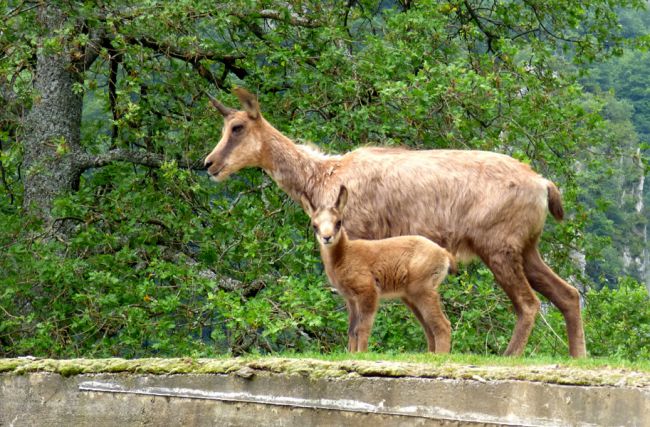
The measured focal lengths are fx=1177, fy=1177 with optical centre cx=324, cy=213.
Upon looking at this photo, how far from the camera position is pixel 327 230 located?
8.69 meters

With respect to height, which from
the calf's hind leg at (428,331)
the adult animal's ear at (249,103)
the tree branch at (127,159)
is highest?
the adult animal's ear at (249,103)

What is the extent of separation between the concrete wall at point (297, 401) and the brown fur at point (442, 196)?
236 cm

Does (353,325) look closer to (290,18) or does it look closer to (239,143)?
(239,143)

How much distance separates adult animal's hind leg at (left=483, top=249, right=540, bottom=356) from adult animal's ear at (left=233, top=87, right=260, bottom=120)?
254 centimetres

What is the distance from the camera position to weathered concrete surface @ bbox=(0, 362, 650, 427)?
655 centimetres

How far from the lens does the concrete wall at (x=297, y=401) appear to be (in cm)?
655

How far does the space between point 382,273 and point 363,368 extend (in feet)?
5.71

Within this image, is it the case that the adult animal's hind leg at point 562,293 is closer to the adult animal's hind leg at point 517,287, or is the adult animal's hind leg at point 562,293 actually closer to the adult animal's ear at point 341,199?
the adult animal's hind leg at point 517,287

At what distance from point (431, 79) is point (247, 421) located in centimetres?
644

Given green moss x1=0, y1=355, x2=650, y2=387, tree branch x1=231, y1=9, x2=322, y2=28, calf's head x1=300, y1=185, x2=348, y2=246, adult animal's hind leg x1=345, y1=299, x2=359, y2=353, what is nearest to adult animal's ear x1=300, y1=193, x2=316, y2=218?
calf's head x1=300, y1=185, x2=348, y2=246

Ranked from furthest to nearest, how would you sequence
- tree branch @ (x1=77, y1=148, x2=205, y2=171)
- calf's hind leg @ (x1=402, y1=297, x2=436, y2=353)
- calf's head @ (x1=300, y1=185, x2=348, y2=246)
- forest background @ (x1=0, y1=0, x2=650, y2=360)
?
tree branch @ (x1=77, y1=148, x2=205, y2=171)
forest background @ (x1=0, y1=0, x2=650, y2=360)
calf's hind leg @ (x1=402, y1=297, x2=436, y2=353)
calf's head @ (x1=300, y1=185, x2=348, y2=246)

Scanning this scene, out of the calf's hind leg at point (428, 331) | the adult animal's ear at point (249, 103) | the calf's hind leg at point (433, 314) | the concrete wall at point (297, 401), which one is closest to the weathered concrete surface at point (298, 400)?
the concrete wall at point (297, 401)

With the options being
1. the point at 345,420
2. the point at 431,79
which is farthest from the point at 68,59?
the point at 345,420

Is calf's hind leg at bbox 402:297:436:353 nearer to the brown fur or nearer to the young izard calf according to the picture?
the young izard calf
